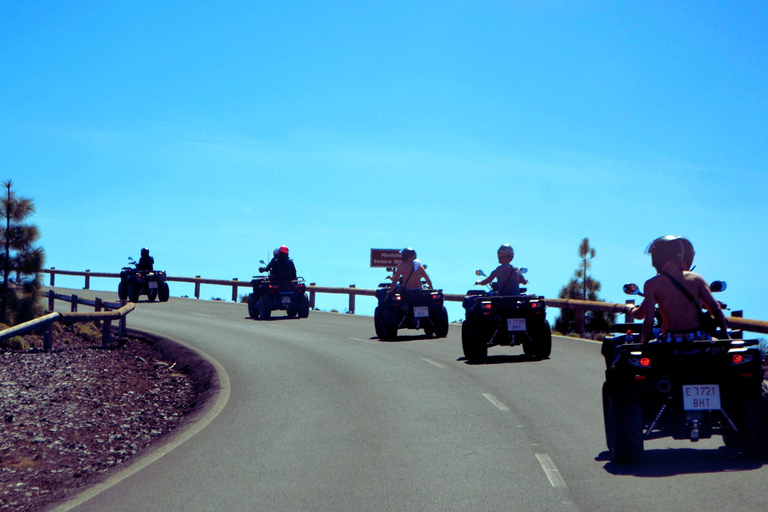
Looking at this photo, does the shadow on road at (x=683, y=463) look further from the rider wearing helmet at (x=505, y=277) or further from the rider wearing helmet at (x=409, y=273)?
the rider wearing helmet at (x=409, y=273)

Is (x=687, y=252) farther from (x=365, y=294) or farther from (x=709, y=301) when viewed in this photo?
(x=365, y=294)

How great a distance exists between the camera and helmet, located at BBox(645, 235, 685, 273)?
24.4 feet

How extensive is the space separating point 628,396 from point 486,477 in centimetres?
140

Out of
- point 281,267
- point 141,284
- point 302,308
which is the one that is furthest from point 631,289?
point 141,284

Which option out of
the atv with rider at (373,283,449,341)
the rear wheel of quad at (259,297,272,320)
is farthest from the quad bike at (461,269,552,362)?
the rear wheel of quad at (259,297,272,320)

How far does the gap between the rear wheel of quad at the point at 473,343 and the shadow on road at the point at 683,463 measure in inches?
284

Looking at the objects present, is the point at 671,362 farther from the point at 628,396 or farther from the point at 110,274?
the point at 110,274

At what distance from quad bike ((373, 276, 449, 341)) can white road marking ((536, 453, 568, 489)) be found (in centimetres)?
1169

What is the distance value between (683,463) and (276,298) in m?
20.7

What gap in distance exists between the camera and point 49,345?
1728cm

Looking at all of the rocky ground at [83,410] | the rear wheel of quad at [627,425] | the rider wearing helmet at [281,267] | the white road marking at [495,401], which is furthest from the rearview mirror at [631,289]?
the rider wearing helmet at [281,267]

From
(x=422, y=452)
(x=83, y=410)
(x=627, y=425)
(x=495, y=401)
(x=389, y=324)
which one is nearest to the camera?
(x=627, y=425)

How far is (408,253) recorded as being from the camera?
19406mm

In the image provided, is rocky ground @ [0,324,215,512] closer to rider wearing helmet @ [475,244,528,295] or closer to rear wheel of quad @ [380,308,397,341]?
rear wheel of quad @ [380,308,397,341]
